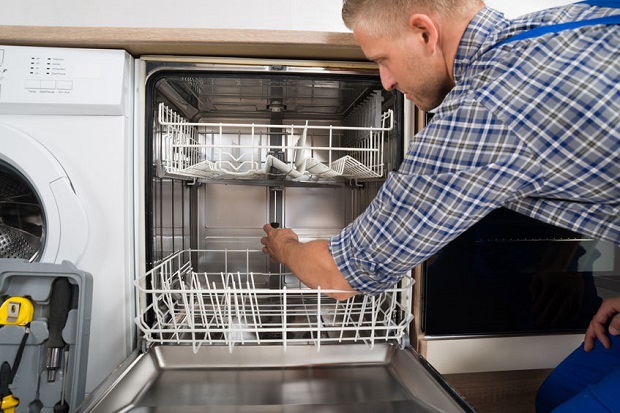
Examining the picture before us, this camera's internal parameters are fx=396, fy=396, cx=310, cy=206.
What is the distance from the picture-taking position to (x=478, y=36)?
662 millimetres

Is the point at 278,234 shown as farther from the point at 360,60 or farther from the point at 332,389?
the point at 360,60

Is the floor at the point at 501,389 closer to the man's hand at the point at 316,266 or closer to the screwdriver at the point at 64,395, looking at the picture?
the man's hand at the point at 316,266

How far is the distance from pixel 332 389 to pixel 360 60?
0.77 metres

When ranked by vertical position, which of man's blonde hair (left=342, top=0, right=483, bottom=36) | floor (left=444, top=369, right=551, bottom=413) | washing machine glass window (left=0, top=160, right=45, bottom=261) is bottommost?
floor (left=444, top=369, right=551, bottom=413)

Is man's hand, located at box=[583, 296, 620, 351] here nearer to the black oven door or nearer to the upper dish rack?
the black oven door

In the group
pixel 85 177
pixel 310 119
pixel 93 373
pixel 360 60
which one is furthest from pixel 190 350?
pixel 310 119

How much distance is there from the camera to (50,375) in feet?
2.68

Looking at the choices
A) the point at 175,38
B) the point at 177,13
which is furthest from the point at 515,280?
the point at 177,13

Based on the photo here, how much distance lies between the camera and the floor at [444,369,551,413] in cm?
115

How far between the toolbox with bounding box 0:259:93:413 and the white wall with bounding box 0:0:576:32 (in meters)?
1.24

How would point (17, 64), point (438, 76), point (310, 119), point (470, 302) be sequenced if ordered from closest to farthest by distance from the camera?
1. point (438, 76)
2. point (17, 64)
3. point (470, 302)
4. point (310, 119)

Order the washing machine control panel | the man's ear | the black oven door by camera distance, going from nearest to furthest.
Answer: the man's ear
the washing machine control panel
the black oven door

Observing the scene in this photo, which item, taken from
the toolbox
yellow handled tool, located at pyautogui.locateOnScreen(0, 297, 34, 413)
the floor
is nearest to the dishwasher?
the toolbox

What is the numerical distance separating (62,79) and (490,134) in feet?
2.99
